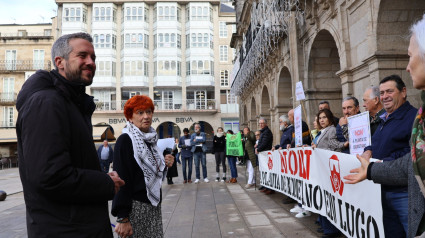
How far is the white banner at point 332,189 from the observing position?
3.06m

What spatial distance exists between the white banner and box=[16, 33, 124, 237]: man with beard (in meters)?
2.51

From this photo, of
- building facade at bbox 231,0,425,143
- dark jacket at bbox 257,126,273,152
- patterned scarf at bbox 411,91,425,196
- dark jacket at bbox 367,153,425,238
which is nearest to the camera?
patterned scarf at bbox 411,91,425,196

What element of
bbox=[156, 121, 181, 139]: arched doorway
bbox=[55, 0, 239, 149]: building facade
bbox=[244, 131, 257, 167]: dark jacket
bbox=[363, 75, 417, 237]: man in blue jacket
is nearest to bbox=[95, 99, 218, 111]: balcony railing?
bbox=[55, 0, 239, 149]: building facade

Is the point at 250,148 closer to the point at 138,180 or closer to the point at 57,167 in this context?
the point at 138,180

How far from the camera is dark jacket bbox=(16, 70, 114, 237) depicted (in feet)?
4.81

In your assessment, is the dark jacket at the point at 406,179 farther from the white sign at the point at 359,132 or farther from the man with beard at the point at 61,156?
the man with beard at the point at 61,156

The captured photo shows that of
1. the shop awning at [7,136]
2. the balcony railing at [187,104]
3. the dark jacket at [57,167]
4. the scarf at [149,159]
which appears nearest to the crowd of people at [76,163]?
the dark jacket at [57,167]

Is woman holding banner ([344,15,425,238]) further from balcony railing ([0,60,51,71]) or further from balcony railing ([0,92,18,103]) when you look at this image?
balcony railing ([0,92,18,103])

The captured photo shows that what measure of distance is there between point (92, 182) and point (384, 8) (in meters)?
6.48

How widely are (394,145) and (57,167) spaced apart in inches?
107

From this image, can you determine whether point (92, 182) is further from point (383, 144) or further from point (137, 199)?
point (383, 144)

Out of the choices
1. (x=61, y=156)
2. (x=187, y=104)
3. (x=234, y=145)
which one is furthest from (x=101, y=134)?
(x=61, y=156)

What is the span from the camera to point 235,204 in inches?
289

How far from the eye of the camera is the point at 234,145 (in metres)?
11.4
